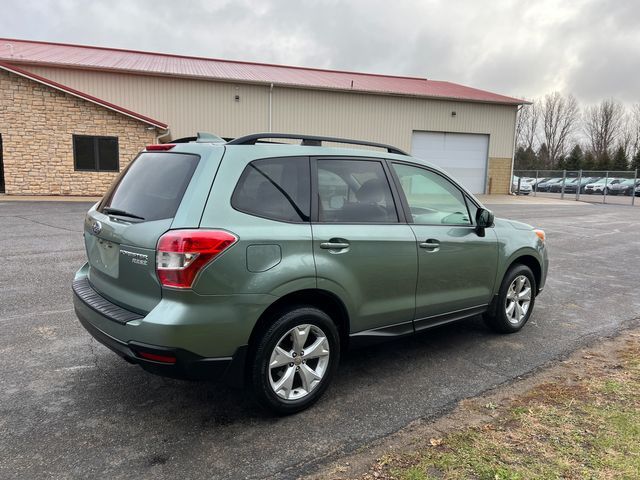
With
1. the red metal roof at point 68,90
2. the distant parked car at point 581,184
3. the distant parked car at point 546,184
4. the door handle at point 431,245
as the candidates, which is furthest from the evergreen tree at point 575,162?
the door handle at point 431,245

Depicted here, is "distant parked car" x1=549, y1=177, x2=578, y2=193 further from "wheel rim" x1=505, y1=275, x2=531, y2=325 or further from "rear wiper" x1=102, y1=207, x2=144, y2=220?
"rear wiper" x1=102, y1=207, x2=144, y2=220

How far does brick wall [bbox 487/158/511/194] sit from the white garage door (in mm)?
353

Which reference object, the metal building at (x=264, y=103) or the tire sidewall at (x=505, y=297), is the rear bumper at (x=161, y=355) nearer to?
the tire sidewall at (x=505, y=297)

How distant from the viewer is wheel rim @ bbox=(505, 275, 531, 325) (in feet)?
16.2

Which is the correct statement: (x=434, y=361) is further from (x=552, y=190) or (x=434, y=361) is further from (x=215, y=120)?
(x=552, y=190)

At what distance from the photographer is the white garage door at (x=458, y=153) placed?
2820 cm

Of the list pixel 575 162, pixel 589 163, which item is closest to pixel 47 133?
pixel 575 162

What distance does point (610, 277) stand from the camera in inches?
311

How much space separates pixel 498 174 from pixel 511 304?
1057 inches

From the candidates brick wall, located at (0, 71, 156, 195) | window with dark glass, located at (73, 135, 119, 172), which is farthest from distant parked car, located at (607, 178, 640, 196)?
window with dark glass, located at (73, 135, 119, 172)

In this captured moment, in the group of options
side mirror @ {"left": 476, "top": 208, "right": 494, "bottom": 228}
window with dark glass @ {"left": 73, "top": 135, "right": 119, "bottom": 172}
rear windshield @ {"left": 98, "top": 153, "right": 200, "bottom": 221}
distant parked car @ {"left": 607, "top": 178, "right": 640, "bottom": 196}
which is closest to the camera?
rear windshield @ {"left": 98, "top": 153, "right": 200, "bottom": 221}

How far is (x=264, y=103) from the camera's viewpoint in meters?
25.2

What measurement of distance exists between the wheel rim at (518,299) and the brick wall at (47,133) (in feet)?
59.6

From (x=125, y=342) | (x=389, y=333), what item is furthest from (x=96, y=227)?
(x=389, y=333)
